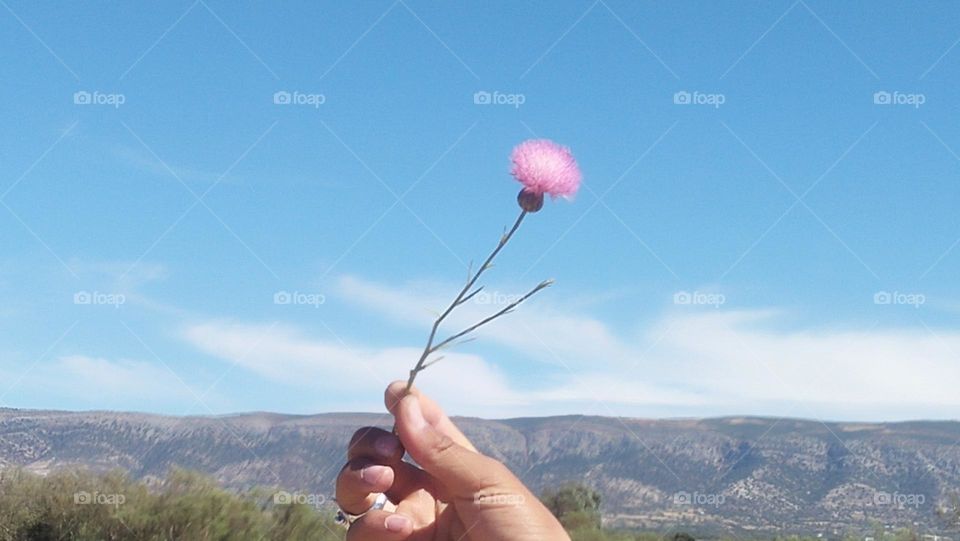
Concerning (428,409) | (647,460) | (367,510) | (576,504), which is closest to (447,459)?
(428,409)

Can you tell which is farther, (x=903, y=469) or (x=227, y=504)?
(x=903, y=469)

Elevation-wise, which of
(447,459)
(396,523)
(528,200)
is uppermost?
(528,200)

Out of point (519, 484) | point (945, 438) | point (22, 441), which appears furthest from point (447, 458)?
point (945, 438)

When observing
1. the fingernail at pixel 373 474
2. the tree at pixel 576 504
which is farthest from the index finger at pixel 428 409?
the tree at pixel 576 504

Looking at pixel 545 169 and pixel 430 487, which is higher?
pixel 545 169

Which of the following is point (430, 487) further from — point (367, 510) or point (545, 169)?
point (545, 169)

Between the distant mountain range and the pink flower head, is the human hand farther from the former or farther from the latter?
the distant mountain range

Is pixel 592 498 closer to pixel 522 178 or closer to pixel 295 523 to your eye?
pixel 295 523
